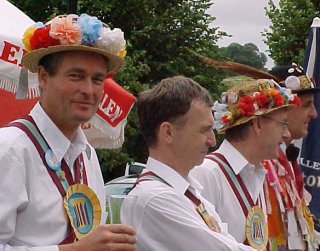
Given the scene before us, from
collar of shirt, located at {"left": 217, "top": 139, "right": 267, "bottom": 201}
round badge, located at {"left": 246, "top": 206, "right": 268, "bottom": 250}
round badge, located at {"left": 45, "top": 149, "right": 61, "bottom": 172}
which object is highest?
round badge, located at {"left": 45, "top": 149, "right": 61, "bottom": 172}

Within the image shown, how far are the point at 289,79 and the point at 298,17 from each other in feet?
27.8

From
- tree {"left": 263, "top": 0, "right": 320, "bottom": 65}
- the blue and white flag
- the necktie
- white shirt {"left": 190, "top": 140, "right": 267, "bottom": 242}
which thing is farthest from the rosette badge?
tree {"left": 263, "top": 0, "right": 320, "bottom": 65}

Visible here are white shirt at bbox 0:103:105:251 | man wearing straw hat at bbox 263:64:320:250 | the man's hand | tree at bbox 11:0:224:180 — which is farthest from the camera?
tree at bbox 11:0:224:180

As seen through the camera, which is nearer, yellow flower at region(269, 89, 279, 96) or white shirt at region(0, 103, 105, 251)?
white shirt at region(0, 103, 105, 251)

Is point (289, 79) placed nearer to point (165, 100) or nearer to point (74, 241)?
point (165, 100)

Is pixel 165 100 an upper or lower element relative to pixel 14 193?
→ upper

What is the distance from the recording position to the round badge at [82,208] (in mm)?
2773

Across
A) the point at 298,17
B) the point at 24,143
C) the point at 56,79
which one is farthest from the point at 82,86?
the point at 298,17

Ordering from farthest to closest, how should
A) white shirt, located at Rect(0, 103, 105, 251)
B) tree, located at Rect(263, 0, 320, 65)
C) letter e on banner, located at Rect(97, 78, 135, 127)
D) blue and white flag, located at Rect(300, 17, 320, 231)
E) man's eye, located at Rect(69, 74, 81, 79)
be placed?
tree, located at Rect(263, 0, 320, 65) → blue and white flag, located at Rect(300, 17, 320, 231) → letter e on banner, located at Rect(97, 78, 135, 127) → man's eye, located at Rect(69, 74, 81, 79) → white shirt, located at Rect(0, 103, 105, 251)

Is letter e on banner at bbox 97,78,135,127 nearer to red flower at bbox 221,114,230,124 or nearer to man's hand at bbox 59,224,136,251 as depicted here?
red flower at bbox 221,114,230,124

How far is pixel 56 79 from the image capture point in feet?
9.48

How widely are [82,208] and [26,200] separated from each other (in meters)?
0.31

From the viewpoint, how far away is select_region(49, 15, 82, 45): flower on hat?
291cm

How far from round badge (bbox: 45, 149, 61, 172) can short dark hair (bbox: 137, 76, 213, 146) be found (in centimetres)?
62
